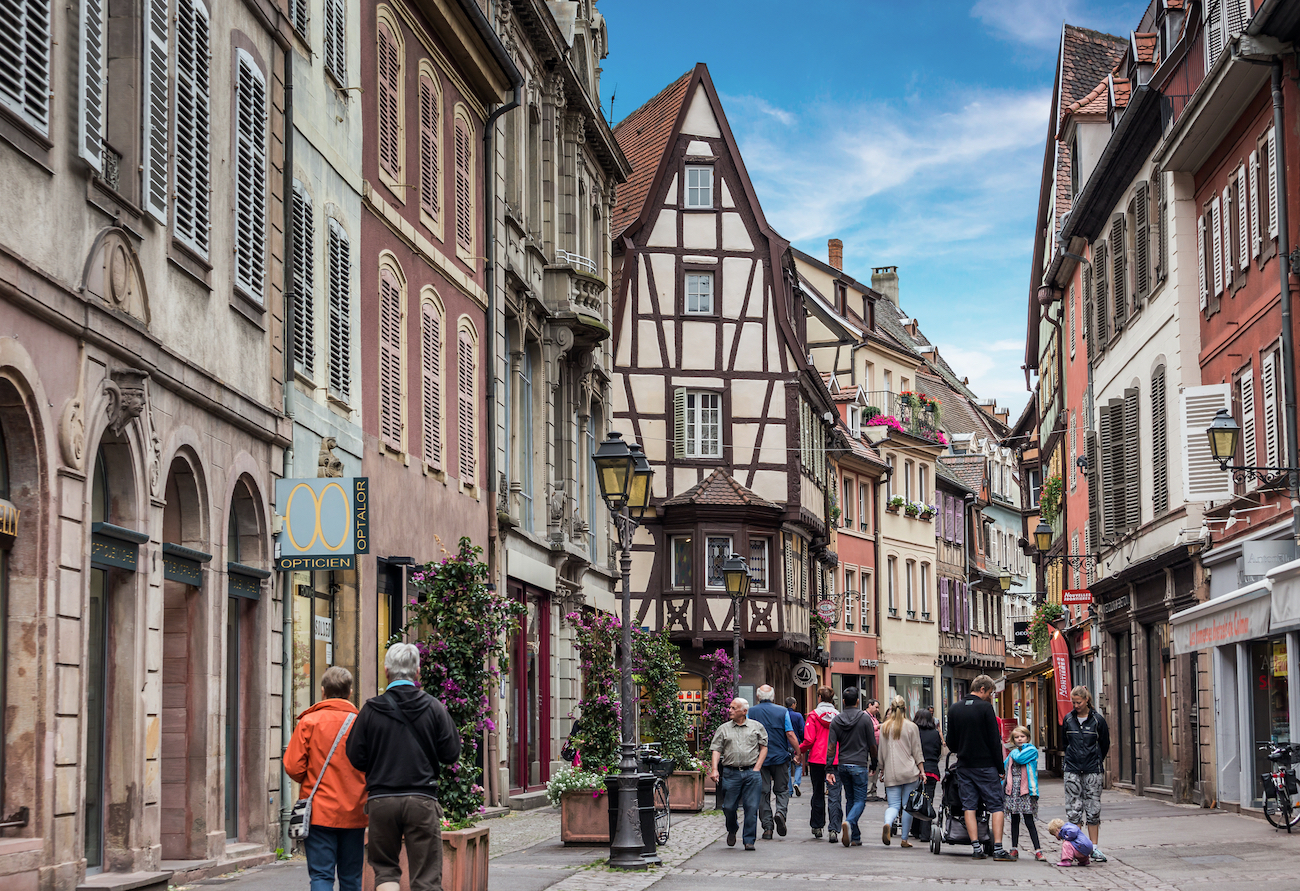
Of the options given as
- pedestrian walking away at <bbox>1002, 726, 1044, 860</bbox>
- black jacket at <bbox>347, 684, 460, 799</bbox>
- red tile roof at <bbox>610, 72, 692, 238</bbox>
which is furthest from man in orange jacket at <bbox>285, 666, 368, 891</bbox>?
red tile roof at <bbox>610, 72, 692, 238</bbox>

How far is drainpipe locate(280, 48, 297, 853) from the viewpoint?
51.2 ft

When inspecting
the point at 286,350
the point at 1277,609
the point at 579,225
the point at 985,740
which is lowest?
the point at 985,740

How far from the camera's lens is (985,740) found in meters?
16.3

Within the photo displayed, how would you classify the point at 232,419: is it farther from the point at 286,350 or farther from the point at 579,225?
the point at 579,225

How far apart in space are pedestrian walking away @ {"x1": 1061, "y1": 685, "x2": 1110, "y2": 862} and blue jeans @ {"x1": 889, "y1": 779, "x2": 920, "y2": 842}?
1596mm

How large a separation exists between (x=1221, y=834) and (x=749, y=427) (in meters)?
24.8

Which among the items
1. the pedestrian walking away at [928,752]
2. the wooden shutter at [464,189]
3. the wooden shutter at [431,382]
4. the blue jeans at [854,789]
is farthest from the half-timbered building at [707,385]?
the blue jeans at [854,789]

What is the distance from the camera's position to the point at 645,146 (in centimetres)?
4500

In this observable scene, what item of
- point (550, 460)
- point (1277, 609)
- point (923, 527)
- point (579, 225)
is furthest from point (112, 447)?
point (923, 527)

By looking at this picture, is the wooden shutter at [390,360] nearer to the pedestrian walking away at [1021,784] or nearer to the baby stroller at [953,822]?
the baby stroller at [953,822]

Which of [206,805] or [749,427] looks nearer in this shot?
[206,805]

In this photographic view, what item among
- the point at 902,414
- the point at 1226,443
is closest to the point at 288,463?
the point at 1226,443

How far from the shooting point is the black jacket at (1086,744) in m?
16.8

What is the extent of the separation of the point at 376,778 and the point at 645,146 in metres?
36.8
